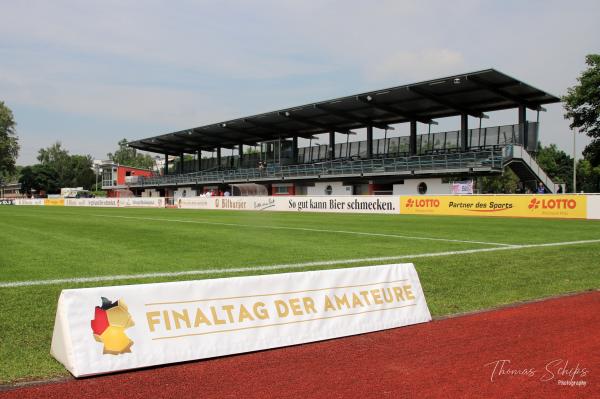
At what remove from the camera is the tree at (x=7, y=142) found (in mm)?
91312

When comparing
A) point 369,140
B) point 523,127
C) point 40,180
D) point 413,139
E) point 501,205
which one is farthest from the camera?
point 40,180

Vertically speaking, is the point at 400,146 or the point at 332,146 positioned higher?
the point at 332,146

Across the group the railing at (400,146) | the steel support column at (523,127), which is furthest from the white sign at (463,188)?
the steel support column at (523,127)

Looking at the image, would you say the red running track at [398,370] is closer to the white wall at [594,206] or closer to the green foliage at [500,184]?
the white wall at [594,206]

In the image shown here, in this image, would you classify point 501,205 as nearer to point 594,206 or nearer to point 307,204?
point 594,206

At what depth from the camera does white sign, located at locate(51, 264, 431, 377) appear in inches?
165

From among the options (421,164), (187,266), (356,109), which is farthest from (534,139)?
(187,266)

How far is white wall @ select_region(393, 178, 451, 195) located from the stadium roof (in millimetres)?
6735

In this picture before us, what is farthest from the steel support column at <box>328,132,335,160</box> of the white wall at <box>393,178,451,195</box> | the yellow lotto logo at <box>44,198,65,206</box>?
the yellow lotto logo at <box>44,198,65,206</box>

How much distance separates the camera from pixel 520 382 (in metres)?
3.91

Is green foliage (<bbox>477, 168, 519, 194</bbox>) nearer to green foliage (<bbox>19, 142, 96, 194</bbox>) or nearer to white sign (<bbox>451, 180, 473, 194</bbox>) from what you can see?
white sign (<bbox>451, 180, 473, 194</bbox>)

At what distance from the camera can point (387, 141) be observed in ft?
177

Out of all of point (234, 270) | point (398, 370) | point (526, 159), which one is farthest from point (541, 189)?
point (398, 370)

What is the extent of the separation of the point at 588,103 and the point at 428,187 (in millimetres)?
16566
